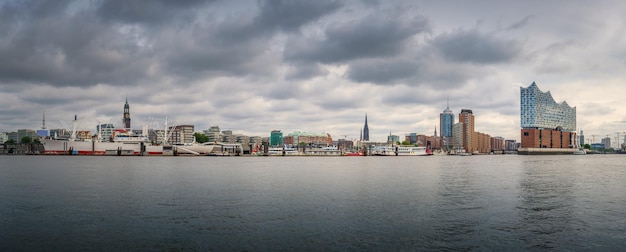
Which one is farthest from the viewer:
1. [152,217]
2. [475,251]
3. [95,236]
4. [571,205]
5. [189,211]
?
[571,205]

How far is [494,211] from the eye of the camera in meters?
36.8

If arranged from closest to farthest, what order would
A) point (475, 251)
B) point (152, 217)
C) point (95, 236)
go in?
point (475, 251), point (95, 236), point (152, 217)

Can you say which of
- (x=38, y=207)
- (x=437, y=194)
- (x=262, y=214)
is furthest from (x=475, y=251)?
(x=38, y=207)

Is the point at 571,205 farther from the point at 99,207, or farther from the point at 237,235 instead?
the point at 99,207

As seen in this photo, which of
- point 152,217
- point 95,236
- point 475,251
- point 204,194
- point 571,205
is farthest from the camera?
point 204,194

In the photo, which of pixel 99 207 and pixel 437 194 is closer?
pixel 99 207

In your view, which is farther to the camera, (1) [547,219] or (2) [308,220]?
(1) [547,219]

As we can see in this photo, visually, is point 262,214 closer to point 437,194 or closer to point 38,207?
point 38,207

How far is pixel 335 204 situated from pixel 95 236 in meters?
20.6

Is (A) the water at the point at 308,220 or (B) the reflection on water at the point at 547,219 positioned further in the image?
(B) the reflection on water at the point at 547,219

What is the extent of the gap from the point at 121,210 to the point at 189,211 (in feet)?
18.7

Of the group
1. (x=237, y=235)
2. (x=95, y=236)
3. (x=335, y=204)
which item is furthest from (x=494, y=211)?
(x=95, y=236)

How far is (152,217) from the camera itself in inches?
1310

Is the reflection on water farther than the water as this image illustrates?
Yes
